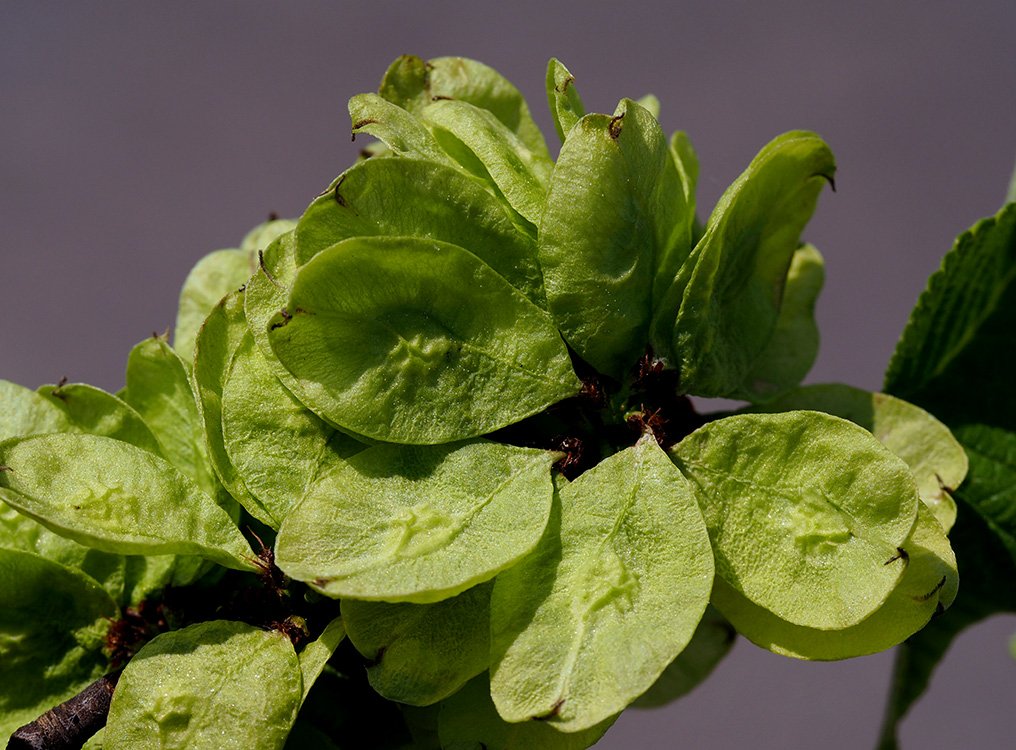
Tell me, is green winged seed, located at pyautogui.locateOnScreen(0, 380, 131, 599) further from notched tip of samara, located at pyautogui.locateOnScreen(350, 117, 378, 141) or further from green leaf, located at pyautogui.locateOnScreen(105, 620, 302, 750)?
notched tip of samara, located at pyautogui.locateOnScreen(350, 117, 378, 141)

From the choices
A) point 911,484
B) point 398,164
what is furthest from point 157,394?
point 911,484

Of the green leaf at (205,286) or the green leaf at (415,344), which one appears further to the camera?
the green leaf at (205,286)

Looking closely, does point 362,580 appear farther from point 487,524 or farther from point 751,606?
point 751,606

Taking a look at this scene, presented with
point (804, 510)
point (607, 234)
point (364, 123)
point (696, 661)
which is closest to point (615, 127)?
point (607, 234)

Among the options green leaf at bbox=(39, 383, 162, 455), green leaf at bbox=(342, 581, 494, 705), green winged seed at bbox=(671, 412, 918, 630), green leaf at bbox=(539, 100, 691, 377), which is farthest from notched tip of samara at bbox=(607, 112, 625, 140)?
green leaf at bbox=(39, 383, 162, 455)

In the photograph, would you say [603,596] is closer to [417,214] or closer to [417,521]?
[417,521]

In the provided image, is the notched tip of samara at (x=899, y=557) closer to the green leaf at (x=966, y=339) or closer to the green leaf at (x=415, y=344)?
the green leaf at (x=415, y=344)

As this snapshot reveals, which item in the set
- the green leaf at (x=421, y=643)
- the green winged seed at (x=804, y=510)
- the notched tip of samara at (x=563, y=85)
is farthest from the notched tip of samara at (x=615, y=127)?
the green leaf at (x=421, y=643)
